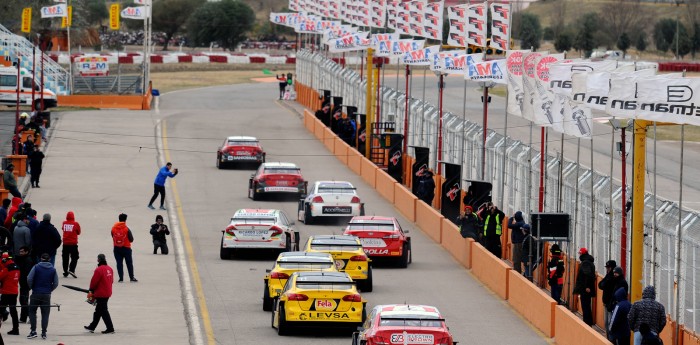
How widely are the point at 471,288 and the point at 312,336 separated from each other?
6.77m

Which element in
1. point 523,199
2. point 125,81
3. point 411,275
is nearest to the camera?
point 411,275

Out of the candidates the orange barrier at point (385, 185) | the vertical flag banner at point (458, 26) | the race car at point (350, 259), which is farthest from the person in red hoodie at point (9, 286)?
the orange barrier at point (385, 185)

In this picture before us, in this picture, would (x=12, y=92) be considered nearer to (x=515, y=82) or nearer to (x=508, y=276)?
(x=515, y=82)

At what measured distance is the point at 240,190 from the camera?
44.1 m

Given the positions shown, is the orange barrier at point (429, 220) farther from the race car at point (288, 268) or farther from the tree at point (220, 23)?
the tree at point (220, 23)

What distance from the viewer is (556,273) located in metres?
26.4

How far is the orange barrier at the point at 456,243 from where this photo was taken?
31.7 meters

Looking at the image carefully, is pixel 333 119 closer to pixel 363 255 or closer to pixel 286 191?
pixel 286 191

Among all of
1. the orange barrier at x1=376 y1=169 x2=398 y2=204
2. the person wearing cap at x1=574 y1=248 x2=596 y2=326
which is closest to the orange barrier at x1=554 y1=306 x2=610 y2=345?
the person wearing cap at x1=574 y1=248 x2=596 y2=326

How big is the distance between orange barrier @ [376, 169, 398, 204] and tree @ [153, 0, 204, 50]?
10803cm

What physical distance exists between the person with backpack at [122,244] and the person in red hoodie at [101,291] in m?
4.50

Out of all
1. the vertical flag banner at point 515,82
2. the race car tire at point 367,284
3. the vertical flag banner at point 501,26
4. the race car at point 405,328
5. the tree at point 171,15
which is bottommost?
the race car tire at point 367,284

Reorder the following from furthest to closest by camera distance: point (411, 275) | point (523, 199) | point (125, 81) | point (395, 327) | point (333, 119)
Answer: point (125, 81) < point (333, 119) < point (523, 199) < point (411, 275) < point (395, 327)

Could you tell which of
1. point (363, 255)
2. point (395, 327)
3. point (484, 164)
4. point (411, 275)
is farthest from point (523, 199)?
point (395, 327)
